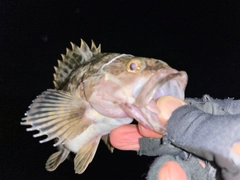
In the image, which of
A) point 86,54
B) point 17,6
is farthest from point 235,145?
point 17,6

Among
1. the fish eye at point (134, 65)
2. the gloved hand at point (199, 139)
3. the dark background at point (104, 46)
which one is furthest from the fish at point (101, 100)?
the dark background at point (104, 46)

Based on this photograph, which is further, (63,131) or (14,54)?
(14,54)

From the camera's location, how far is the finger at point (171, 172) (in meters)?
0.96

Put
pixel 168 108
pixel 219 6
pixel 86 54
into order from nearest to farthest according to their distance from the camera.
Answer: pixel 168 108 < pixel 86 54 < pixel 219 6

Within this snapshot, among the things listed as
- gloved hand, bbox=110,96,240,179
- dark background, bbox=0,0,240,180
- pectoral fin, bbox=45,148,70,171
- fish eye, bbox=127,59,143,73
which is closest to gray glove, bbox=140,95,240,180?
gloved hand, bbox=110,96,240,179

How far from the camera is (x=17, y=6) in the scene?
300cm

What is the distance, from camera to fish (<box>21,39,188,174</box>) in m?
1.06

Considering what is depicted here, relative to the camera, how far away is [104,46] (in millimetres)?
2988

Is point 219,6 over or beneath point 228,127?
over

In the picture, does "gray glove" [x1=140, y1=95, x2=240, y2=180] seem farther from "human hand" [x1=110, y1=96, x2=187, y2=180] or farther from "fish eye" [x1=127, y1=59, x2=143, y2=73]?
"fish eye" [x1=127, y1=59, x2=143, y2=73]

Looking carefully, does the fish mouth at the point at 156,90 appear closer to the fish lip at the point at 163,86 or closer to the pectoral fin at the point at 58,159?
the fish lip at the point at 163,86

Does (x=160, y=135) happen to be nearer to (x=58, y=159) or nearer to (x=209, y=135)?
(x=209, y=135)

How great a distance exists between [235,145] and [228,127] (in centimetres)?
5

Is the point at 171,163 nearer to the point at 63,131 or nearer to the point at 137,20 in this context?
the point at 63,131
